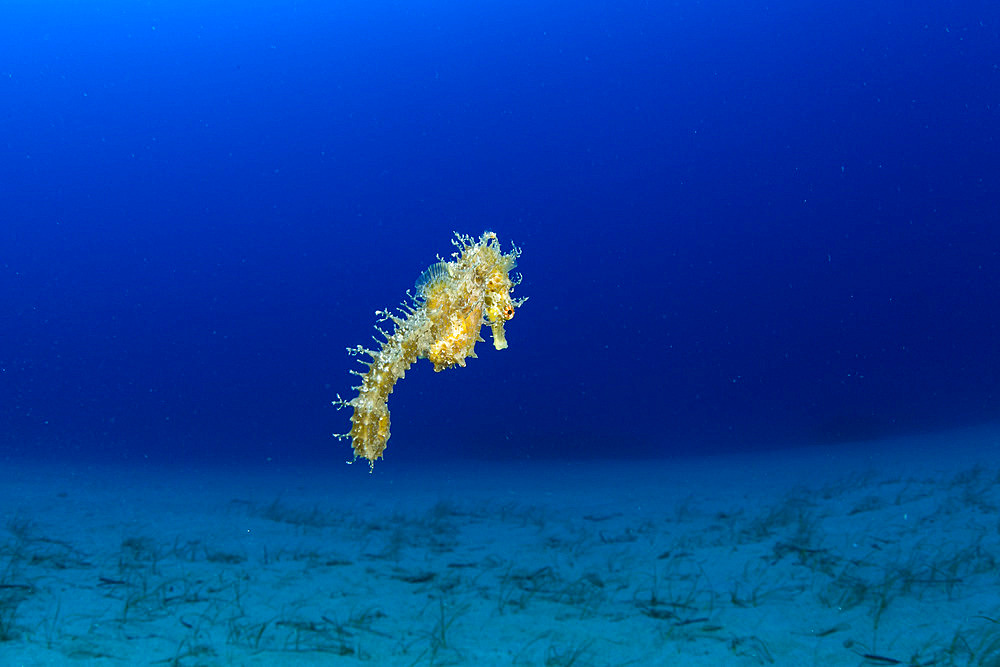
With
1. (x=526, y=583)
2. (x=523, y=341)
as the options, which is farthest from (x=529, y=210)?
(x=526, y=583)

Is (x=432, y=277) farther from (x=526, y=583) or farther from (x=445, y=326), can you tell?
(x=526, y=583)

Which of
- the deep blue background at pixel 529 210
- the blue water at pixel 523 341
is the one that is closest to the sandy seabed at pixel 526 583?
the blue water at pixel 523 341

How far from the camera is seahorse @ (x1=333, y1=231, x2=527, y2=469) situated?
2404mm

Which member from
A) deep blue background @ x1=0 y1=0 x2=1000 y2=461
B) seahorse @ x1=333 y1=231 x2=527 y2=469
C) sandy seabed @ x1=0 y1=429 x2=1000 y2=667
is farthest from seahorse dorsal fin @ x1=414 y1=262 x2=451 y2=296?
deep blue background @ x1=0 y1=0 x2=1000 y2=461

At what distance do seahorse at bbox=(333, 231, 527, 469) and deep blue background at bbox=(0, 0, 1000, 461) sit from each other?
45.0 m

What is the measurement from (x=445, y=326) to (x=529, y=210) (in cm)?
8626

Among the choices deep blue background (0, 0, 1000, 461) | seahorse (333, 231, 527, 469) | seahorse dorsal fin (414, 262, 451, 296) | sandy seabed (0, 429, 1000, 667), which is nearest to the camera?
seahorse (333, 231, 527, 469)

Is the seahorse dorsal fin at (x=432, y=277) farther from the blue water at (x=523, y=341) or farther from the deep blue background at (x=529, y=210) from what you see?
the deep blue background at (x=529, y=210)

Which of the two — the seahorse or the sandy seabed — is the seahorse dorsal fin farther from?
the sandy seabed

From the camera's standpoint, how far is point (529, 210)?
8650 centimetres

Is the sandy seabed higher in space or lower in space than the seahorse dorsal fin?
lower

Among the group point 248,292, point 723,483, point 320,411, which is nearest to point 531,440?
point 723,483

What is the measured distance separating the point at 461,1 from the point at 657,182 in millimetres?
38173

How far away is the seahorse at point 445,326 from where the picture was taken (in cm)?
240
